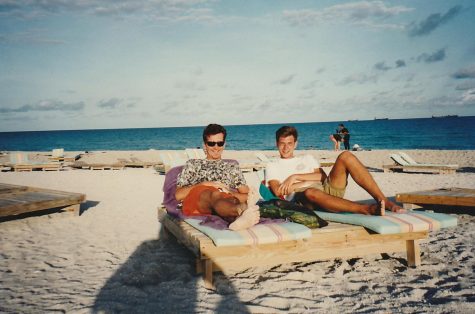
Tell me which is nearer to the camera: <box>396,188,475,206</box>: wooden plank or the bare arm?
the bare arm

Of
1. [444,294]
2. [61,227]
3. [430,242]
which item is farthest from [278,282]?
[61,227]

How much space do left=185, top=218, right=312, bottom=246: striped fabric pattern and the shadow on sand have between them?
0.52m

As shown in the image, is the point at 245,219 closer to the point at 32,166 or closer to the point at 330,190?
the point at 330,190

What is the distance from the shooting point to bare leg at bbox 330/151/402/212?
3638 millimetres

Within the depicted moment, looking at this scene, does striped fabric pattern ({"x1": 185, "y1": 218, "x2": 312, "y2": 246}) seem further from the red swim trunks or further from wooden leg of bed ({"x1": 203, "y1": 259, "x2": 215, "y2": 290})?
the red swim trunks

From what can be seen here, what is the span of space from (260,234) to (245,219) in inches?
7.8

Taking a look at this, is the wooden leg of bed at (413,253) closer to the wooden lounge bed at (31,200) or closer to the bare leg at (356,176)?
the bare leg at (356,176)

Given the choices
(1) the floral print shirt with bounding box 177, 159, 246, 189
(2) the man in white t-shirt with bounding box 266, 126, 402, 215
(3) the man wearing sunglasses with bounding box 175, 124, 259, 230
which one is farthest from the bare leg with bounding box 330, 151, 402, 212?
(1) the floral print shirt with bounding box 177, 159, 246, 189

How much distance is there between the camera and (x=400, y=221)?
3252 mm

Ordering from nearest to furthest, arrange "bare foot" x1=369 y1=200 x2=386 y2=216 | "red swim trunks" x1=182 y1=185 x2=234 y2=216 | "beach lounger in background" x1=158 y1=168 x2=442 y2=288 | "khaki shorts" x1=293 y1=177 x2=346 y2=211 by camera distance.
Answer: "beach lounger in background" x1=158 y1=168 x2=442 y2=288 → "bare foot" x1=369 y1=200 x2=386 y2=216 → "red swim trunks" x1=182 y1=185 x2=234 y2=216 → "khaki shorts" x1=293 y1=177 x2=346 y2=211

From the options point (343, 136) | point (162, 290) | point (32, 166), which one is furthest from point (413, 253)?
point (343, 136)

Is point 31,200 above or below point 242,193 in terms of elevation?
below

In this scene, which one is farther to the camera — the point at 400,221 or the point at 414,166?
the point at 414,166

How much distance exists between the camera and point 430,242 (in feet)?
14.5
